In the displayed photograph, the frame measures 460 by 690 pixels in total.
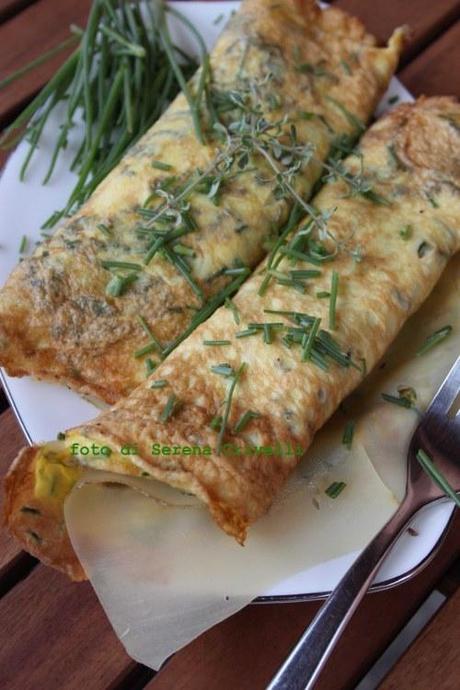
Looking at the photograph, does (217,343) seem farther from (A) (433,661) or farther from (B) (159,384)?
(A) (433,661)

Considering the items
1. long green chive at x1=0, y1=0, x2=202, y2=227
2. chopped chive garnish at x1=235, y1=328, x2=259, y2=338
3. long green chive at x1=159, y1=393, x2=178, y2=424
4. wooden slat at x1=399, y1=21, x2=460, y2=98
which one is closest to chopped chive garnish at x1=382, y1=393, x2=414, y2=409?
chopped chive garnish at x1=235, y1=328, x2=259, y2=338

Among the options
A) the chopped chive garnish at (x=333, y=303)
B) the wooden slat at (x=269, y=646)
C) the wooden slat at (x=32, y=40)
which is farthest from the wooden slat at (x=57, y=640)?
the wooden slat at (x=32, y=40)

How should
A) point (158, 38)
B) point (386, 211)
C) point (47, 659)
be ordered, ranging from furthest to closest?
point (158, 38) < point (386, 211) < point (47, 659)

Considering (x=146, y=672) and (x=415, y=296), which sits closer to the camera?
(x=146, y=672)

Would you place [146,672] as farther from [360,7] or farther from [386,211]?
[360,7]

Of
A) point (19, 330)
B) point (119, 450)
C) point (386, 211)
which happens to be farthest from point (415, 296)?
point (19, 330)

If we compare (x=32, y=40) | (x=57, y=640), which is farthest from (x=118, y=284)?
(x=32, y=40)

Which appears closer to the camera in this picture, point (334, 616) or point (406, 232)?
point (334, 616)
